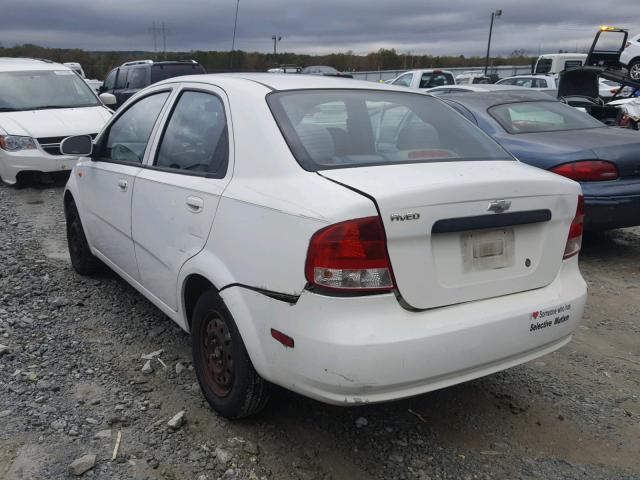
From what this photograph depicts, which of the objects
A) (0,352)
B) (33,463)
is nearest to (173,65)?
(0,352)

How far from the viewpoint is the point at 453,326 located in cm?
238

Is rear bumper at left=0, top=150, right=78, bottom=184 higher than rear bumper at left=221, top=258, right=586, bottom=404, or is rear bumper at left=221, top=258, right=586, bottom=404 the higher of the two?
rear bumper at left=221, top=258, right=586, bottom=404

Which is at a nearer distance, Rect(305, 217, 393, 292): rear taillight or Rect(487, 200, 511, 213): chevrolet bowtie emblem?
Rect(305, 217, 393, 292): rear taillight

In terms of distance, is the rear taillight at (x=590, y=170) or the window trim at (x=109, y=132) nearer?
the window trim at (x=109, y=132)

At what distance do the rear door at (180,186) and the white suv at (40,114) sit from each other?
5.65 metres

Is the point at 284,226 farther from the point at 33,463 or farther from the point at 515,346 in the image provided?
the point at 33,463

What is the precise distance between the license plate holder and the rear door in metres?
1.13

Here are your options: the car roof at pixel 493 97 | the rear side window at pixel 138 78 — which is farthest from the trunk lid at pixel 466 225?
the rear side window at pixel 138 78

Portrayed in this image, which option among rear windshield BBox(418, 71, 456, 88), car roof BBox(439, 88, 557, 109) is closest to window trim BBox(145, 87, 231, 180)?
car roof BBox(439, 88, 557, 109)

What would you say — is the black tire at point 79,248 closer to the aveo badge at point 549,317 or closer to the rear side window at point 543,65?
the aveo badge at point 549,317

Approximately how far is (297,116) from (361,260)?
0.92 m

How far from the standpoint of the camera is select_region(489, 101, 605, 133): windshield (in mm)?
6152

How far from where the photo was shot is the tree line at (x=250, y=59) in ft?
98.0

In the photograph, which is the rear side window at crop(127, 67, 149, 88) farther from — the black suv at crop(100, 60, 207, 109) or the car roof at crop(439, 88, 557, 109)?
the car roof at crop(439, 88, 557, 109)
